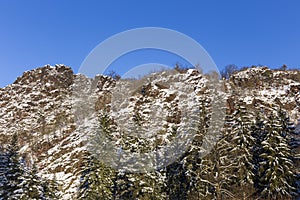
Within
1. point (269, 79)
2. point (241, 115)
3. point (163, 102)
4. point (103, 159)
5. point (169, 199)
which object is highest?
point (269, 79)

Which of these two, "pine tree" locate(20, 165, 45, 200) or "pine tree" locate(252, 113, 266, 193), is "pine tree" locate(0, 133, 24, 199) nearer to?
"pine tree" locate(20, 165, 45, 200)

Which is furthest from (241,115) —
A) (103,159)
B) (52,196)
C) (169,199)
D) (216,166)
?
(52,196)

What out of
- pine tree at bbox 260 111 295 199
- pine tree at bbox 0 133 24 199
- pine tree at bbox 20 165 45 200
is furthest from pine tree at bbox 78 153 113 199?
pine tree at bbox 260 111 295 199

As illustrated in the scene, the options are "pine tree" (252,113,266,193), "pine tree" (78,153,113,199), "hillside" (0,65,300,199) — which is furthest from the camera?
"pine tree" (78,153,113,199)

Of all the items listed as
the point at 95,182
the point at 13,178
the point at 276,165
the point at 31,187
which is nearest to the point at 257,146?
the point at 276,165

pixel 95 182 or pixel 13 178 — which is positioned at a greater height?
pixel 95 182

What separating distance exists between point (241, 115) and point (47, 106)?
94.7 meters

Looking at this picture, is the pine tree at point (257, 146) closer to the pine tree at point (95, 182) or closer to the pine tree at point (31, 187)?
the pine tree at point (95, 182)

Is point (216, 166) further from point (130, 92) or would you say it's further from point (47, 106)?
point (47, 106)

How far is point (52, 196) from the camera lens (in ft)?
108

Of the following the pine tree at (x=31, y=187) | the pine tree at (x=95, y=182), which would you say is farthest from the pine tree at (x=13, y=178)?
the pine tree at (x=95, y=182)

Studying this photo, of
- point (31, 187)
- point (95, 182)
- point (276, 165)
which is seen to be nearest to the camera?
point (31, 187)

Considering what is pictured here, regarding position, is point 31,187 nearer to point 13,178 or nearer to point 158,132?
point 13,178

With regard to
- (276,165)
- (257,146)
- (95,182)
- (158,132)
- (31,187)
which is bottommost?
(31,187)
